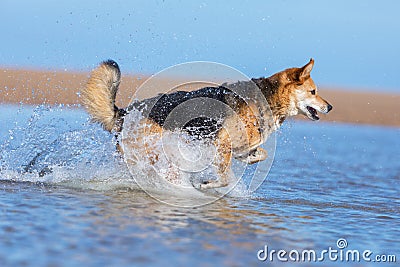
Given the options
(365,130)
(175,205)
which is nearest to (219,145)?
(175,205)

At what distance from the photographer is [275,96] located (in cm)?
751

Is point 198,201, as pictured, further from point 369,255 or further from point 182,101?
point 369,255

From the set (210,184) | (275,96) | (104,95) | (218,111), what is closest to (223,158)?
(210,184)

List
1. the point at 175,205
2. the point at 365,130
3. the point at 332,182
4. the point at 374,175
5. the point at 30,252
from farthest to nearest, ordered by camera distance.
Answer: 1. the point at 365,130
2. the point at 374,175
3. the point at 332,182
4. the point at 175,205
5. the point at 30,252

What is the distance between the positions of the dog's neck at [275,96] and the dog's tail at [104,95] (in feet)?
5.85

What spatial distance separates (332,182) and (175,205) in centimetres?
393

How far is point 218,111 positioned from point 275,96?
804 millimetres

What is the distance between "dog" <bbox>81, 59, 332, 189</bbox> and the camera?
278 inches

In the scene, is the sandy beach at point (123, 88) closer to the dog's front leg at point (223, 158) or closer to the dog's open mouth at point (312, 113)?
the dog's open mouth at point (312, 113)

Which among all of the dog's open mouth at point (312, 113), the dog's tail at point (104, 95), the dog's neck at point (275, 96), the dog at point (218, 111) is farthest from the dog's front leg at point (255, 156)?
the dog's tail at point (104, 95)

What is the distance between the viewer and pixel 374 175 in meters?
10.7

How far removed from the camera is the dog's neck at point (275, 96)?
7.48 m

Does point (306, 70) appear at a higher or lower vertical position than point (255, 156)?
→ higher

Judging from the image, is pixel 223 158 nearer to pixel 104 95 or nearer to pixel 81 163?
pixel 104 95
